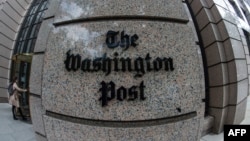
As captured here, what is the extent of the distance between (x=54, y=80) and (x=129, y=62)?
1103mm

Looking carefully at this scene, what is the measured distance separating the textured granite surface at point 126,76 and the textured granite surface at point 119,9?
15cm

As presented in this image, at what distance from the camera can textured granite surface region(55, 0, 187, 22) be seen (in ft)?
9.64

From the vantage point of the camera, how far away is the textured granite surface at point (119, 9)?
9.64 ft

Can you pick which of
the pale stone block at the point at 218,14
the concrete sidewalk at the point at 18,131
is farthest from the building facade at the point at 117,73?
the pale stone block at the point at 218,14

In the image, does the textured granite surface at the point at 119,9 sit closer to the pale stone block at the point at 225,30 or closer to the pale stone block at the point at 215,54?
the pale stone block at the point at 215,54

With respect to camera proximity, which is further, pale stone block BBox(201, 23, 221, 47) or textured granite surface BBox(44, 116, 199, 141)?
pale stone block BBox(201, 23, 221, 47)

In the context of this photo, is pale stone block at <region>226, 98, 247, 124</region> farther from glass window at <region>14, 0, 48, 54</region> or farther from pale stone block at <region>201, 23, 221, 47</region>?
glass window at <region>14, 0, 48, 54</region>

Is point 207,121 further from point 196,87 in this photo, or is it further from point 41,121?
point 41,121

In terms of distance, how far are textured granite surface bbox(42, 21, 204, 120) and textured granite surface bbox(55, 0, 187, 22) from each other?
151 mm

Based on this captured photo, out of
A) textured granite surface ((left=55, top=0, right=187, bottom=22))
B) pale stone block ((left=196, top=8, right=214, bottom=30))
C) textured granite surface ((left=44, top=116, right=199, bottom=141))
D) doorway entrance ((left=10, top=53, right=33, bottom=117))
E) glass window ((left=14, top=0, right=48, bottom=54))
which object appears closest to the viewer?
textured granite surface ((left=44, top=116, right=199, bottom=141))

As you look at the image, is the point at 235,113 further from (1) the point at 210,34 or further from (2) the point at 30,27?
(2) the point at 30,27

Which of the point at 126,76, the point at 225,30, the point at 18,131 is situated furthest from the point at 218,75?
the point at 18,131

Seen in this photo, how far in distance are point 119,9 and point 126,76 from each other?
3.16 ft

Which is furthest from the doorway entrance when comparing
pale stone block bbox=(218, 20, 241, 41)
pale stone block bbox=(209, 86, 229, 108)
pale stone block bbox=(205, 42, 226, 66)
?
pale stone block bbox=(218, 20, 241, 41)
